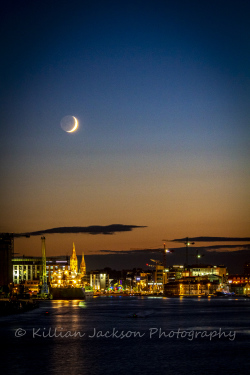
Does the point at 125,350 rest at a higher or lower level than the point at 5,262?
lower

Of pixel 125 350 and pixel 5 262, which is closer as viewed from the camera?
pixel 125 350

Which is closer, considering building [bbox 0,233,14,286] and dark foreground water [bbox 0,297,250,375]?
dark foreground water [bbox 0,297,250,375]

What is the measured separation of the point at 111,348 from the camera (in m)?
49.4

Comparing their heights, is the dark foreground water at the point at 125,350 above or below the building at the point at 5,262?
below

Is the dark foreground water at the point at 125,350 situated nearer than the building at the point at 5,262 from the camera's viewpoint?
Yes

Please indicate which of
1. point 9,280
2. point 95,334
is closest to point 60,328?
point 95,334

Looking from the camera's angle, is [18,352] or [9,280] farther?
[9,280]

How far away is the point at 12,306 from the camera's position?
110 metres

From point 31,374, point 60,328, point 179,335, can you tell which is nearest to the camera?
point 31,374

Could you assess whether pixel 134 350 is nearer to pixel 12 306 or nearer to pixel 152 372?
pixel 152 372

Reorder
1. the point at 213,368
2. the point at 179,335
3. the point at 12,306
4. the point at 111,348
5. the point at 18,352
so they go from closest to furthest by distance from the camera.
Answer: the point at 213,368, the point at 18,352, the point at 111,348, the point at 179,335, the point at 12,306

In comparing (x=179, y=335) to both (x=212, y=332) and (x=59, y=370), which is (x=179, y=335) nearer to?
(x=212, y=332)

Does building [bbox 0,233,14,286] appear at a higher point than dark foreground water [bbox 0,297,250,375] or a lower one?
higher

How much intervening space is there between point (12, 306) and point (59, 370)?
245ft
